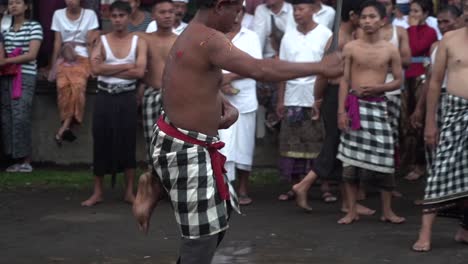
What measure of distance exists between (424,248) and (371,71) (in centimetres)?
170

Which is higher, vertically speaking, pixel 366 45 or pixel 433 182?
pixel 366 45

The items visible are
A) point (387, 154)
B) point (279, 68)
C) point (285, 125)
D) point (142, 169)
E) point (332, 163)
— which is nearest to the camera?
point (279, 68)

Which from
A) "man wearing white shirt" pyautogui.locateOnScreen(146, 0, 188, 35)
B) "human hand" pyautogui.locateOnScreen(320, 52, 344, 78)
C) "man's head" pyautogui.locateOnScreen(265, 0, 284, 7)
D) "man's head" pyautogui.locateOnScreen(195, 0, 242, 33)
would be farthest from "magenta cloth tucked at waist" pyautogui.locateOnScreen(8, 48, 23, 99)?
"human hand" pyautogui.locateOnScreen(320, 52, 344, 78)

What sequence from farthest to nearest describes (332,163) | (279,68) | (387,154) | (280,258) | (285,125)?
(285,125) < (332,163) < (387,154) < (280,258) < (279,68)

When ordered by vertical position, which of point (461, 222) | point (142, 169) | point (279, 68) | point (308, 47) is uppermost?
point (279, 68)

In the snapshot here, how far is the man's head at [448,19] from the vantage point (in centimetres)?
919

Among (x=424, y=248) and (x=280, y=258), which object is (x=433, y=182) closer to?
(x=424, y=248)

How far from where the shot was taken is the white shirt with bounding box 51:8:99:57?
10711 mm

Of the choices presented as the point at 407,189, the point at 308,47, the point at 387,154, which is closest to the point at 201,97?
the point at 387,154

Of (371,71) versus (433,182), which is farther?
(371,71)

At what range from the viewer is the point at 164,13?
29.8 feet

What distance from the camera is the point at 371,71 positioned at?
8375 millimetres

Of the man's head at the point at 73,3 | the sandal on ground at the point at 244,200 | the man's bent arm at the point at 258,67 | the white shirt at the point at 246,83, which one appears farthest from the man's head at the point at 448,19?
A: the man's bent arm at the point at 258,67

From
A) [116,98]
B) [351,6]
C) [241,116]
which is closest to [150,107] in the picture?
[116,98]
